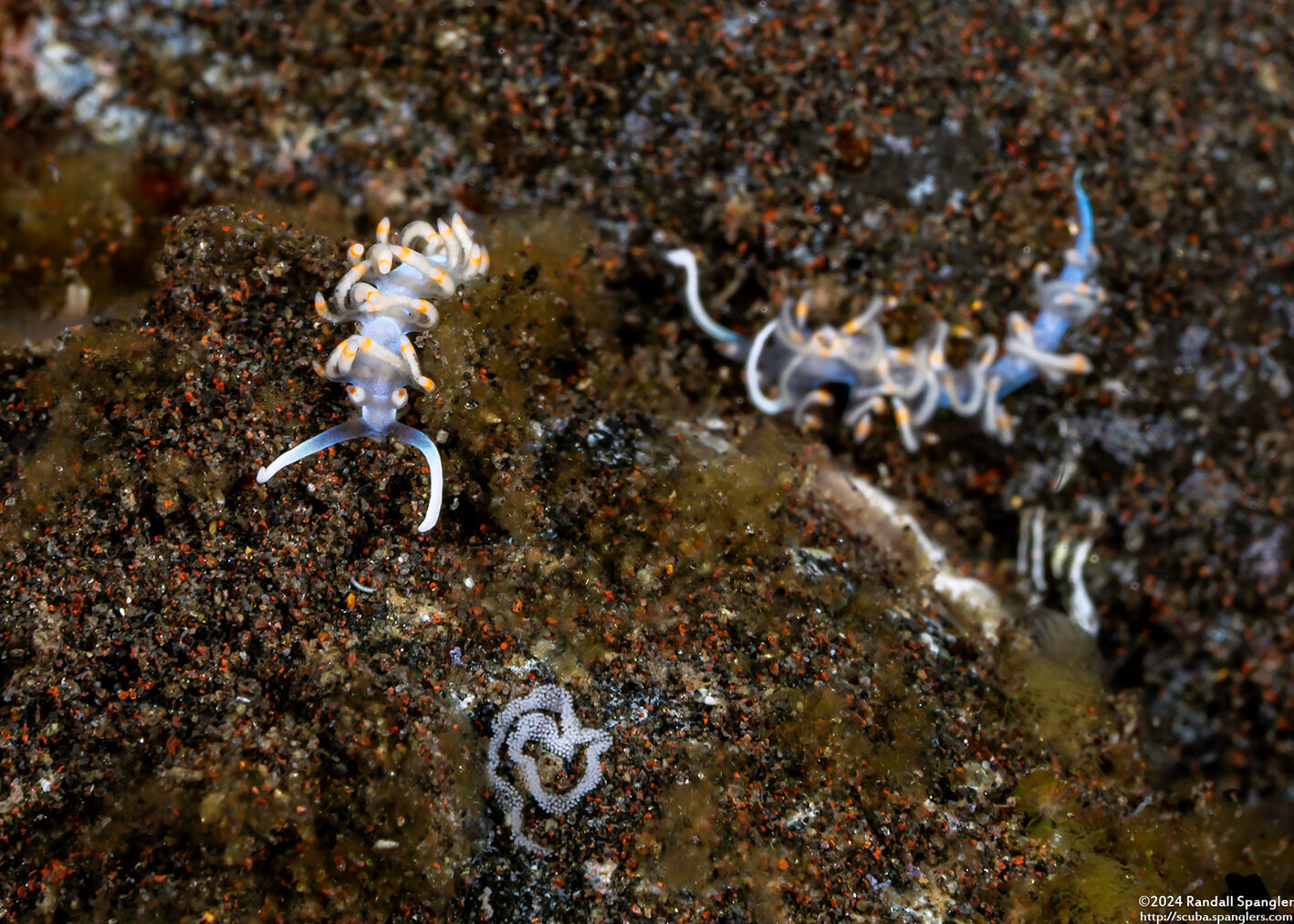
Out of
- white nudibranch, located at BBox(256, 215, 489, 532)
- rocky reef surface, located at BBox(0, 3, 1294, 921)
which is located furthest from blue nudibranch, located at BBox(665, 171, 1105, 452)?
white nudibranch, located at BBox(256, 215, 489, 532)

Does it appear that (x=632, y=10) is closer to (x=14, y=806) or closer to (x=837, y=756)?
(x=837, y=756)

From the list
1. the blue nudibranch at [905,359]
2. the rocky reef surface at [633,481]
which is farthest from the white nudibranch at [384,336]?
the blue nudibranch at [905,359]

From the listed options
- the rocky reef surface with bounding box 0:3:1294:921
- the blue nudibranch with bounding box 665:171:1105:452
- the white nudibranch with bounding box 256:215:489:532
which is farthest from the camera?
the blue nudibranch with bounding box 665:171:1105:452

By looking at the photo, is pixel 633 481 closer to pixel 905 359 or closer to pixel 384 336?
pixel 384 336

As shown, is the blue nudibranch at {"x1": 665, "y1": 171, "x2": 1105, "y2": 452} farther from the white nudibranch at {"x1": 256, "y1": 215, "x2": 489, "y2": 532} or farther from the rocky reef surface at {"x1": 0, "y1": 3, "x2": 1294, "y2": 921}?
the white nudibranch at {"x1": 256, "y1": 215, "x2": 489, "y2": 532}

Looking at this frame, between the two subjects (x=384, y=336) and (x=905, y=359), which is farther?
(x=905, y=359)

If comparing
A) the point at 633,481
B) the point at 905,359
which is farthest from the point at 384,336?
the point at 905,359
